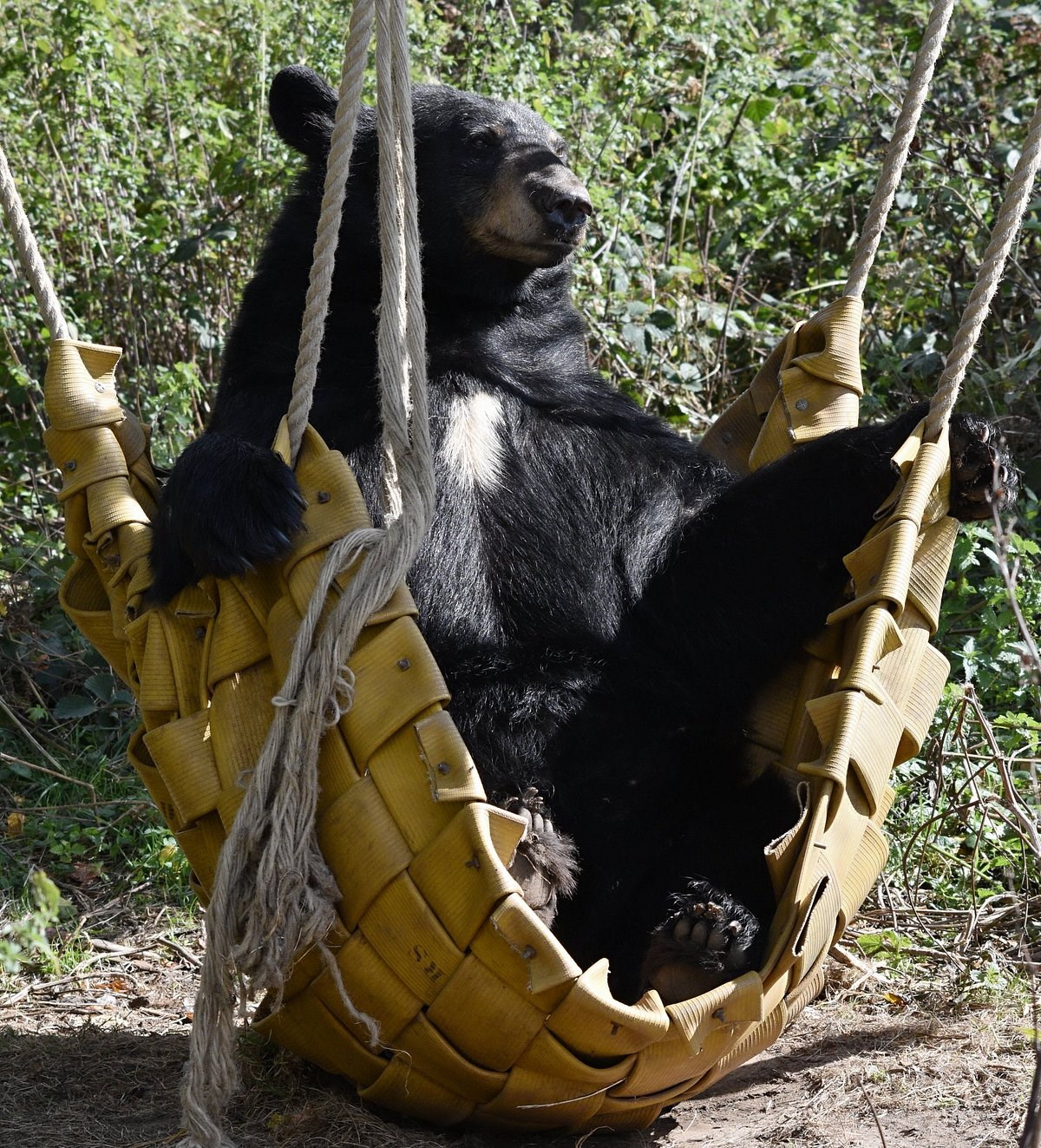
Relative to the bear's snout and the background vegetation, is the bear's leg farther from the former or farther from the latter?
the background vegetation

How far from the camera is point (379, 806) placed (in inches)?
98.3

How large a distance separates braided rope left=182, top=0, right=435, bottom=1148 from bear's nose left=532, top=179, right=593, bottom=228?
1.00 m

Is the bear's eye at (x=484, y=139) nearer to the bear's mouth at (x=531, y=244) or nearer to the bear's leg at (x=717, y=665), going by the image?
the bear's mouth at (x=531, y=244)

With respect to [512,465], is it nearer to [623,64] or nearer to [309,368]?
[309,368]

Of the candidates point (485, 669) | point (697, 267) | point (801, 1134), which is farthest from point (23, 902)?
point (697, 267)

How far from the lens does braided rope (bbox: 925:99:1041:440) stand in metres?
2.96

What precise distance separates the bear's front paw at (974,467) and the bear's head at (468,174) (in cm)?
119

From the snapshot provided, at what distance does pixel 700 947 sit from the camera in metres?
2.69

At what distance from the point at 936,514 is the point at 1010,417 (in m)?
2.24

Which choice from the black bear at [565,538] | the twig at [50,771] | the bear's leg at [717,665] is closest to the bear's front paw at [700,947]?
the black bear at [565,538]

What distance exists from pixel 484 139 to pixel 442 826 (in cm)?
231

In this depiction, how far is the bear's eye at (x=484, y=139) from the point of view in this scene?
3980 millimetres

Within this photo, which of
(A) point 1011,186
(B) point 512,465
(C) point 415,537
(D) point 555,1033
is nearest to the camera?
(D) point 555,1033

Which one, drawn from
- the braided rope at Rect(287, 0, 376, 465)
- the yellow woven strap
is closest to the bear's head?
the yellow woven strap
